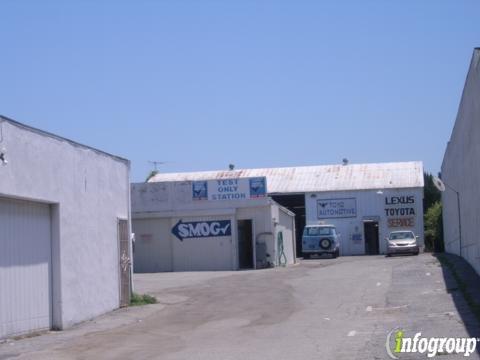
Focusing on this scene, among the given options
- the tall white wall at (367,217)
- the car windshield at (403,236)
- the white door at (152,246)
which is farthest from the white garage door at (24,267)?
the tall white wall at (367,217)

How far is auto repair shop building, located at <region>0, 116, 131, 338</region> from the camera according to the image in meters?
14.7

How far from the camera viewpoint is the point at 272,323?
52.5 ft

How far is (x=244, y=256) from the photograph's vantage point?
39719 mm

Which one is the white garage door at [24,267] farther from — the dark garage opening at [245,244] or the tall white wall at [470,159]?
the dark garage opening at [245,244]

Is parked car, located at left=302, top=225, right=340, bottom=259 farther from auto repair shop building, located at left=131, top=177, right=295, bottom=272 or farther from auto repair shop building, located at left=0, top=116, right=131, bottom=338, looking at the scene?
auto repair shop building, located at left=0, top=116, right=131, bottom=338

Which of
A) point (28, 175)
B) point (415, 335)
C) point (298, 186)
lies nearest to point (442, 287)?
point (415, 335)

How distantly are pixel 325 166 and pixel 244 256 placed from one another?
24240 mm

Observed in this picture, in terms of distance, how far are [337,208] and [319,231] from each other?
29.2 feet

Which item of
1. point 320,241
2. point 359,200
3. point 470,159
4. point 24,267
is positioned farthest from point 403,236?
point 24,267

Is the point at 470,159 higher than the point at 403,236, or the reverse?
the point at 470,159

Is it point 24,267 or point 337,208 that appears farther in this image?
point 337,208

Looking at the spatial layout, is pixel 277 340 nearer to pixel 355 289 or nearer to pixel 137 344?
pixel 137 344

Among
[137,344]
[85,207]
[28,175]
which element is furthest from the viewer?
[85,207]

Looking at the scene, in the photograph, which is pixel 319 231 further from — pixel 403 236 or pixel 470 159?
pixel 470 159
